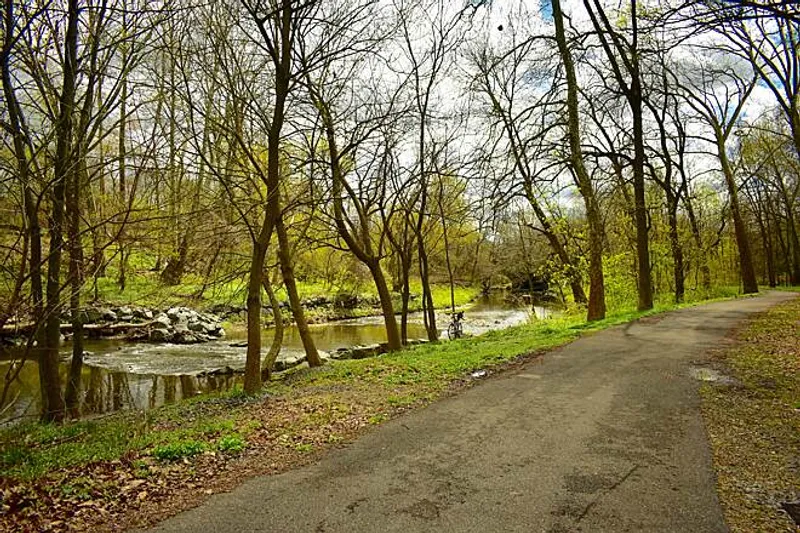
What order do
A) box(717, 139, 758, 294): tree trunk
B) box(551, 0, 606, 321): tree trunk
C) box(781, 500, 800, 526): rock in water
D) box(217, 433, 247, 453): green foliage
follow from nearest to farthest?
box(781, 500, 800, 526): rock in water < box(217, 433, 247, 453): green foliage < box(551, 0, 606, 321): tree trunk < box(717, 139, 758, 294): tree trunk

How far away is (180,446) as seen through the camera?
18.4ft

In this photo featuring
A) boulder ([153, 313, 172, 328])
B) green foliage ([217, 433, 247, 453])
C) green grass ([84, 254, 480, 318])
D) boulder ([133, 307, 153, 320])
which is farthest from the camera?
boulder ([133, 307, 153, 320])

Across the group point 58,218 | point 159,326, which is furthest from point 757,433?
point 159,326

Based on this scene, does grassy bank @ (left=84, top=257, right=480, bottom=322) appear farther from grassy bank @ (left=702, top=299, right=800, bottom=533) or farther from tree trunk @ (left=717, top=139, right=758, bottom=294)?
tree trunk @ (left=717, top=139, right=758, bottom=294)

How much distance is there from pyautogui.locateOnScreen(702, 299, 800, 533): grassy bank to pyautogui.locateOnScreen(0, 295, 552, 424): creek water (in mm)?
8365

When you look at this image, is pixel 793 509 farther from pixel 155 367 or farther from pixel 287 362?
pixel 155 367

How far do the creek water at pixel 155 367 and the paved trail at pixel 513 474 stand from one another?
200 inches

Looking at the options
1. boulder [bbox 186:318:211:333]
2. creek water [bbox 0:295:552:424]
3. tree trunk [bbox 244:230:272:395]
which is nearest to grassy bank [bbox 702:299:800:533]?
tree trunk [bbox 244:230:272:395]

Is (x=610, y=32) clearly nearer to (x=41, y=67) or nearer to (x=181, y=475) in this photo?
(x=41, y=67)

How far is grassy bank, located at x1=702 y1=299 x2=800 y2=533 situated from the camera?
4.03m

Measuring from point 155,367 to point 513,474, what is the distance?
567 inches

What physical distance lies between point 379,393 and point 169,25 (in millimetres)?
6625

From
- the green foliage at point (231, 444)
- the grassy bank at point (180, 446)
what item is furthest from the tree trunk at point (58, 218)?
the green foliage at point (231, 444)

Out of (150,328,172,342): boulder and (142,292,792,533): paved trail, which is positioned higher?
(150,328,172,342): boulder
